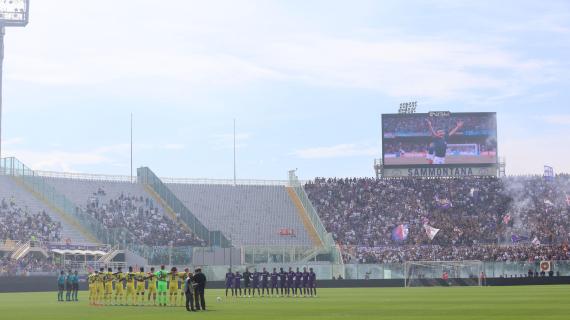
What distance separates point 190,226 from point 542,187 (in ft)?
118

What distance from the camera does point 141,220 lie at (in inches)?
3519

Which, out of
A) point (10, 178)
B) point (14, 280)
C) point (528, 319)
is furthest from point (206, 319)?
point (10, 178)

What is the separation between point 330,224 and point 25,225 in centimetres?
2985

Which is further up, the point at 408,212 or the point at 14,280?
the point at 408,212

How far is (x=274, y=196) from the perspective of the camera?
3994 inches

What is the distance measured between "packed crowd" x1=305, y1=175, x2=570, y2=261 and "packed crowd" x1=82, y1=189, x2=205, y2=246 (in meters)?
15.2

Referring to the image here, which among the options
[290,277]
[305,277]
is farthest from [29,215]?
[305,277]

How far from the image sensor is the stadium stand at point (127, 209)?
87625mm

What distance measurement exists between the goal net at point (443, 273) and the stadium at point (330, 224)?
96mm

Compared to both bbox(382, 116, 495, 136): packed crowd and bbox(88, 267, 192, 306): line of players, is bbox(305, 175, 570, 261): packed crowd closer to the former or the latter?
bbox(382, 116, 495, 136): packed crowd

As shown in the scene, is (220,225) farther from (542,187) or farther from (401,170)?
(542,187)

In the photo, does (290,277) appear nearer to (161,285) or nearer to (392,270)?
(161,285)

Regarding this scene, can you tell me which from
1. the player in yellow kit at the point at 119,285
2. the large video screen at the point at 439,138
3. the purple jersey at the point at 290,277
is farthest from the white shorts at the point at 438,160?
the player in yellow kit at the point at 119,285

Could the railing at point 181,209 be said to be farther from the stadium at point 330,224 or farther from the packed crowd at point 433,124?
the packed crowd at point 433,124
